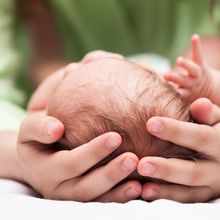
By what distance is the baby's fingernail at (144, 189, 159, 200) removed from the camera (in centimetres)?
67

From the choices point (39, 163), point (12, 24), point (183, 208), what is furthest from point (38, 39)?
point (183, 208)

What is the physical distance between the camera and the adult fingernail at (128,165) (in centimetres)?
63

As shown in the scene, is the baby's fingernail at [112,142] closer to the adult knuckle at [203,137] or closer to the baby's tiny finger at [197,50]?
the adult knuckle at [203,137]

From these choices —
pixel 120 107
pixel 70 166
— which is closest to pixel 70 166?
pixel 70 166

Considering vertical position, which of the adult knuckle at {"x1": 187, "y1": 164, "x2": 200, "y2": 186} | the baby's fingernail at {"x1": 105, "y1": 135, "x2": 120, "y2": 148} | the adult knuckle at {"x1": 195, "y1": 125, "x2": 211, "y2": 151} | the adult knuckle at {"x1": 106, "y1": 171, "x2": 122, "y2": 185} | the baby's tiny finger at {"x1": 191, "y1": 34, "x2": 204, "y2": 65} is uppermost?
the baby's tiny finger at {"x1": 191, "y1": 34, "x2": 204, "y2": 65}

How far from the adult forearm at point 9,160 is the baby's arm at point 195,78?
0.93ft

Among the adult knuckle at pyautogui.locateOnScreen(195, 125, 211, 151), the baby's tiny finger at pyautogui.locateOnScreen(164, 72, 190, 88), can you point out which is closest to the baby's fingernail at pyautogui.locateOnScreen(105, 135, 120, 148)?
the adult knuckle at pyautogui.locateOnScreen(195, 125, 211, 151)

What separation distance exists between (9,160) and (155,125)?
0.31 m

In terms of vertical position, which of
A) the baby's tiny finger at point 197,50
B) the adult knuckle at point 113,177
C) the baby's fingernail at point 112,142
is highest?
the baby's tiny finger at point 197,50

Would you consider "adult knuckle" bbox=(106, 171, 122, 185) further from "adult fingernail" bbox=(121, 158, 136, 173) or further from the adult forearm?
the adult forearm

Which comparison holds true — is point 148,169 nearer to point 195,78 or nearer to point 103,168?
point 103,168

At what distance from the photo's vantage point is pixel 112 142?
0.62 m

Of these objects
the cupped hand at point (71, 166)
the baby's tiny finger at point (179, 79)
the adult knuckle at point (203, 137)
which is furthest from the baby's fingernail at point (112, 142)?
the baby's tiny finger at point (179, 79)

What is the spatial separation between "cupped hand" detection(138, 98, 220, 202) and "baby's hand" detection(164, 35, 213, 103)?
144mm
